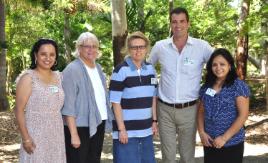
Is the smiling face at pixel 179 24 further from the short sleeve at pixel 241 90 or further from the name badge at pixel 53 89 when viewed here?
the name badge at pixel 53 89

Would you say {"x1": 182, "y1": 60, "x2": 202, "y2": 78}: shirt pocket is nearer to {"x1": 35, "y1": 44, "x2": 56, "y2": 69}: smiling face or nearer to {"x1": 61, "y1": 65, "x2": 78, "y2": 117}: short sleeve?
{"x1": 61, "y1": 65, "x2": 78, "y2": 117}: short sleeve

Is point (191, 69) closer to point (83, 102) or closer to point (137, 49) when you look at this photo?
point (137, 49)

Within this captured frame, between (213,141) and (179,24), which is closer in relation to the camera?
(213,141)

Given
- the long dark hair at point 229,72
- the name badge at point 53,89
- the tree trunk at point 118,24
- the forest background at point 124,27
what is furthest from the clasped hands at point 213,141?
the forest background at point 124,27

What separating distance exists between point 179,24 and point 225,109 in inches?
45.5

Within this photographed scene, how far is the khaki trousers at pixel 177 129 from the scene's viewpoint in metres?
4.95

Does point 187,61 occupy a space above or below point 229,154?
above

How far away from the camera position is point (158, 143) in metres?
9.10

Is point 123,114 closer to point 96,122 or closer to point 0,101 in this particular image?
point 96,122

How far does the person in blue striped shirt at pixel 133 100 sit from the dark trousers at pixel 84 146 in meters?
0.20

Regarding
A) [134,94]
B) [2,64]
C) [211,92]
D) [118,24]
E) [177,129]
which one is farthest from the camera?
[2,64]

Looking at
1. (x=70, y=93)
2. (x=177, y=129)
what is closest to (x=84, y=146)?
(x=70, y=93)

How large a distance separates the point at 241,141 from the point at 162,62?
133cm

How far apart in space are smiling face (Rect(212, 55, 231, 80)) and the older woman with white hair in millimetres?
1280
